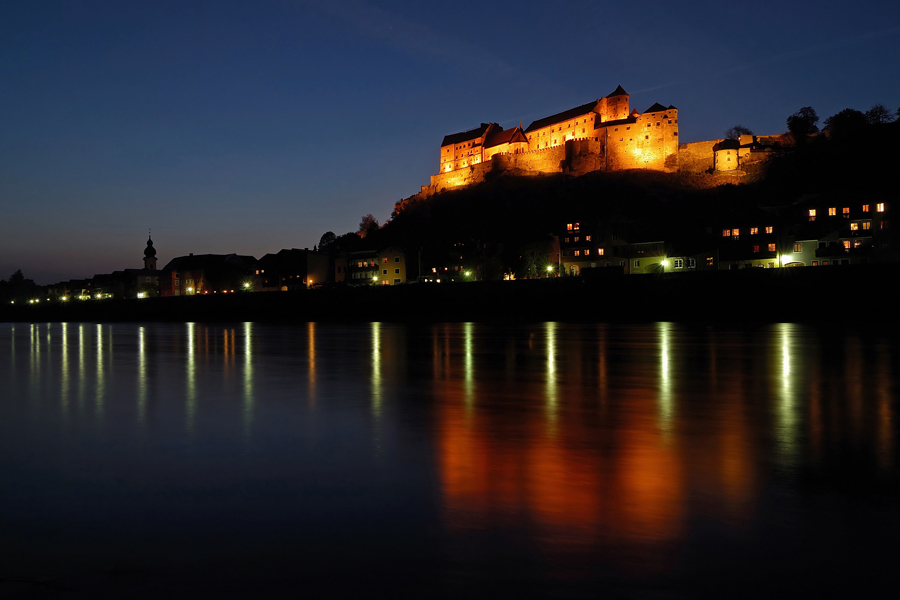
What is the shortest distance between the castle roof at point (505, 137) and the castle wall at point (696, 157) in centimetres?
3387

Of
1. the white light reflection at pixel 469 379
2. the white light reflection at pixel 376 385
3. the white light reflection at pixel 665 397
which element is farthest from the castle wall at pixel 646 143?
the white light reflection at pixel 376 385

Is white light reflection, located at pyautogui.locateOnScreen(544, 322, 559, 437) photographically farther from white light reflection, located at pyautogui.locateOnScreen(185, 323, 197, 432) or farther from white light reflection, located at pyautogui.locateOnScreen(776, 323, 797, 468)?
white light reflection, located at pyautogui.locateOnScreen(185, 323, 197, 432)

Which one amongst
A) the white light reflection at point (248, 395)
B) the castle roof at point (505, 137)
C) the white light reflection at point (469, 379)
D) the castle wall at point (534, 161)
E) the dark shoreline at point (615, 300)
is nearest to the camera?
the white light reflection at point (248, 395)

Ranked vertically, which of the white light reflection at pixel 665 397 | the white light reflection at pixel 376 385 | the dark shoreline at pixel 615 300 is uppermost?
the dark shoreline at pixel 615 300

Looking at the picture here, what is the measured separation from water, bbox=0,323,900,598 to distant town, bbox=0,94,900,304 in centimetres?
5282

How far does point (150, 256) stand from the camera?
140000 mm

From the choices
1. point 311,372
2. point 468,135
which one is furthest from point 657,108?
point 311,372

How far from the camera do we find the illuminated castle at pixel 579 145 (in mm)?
116500

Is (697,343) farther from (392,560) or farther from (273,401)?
(392,560)

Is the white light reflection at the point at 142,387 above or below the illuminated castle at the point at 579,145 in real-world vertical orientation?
below

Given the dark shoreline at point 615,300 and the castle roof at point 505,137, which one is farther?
the castle roof at point 505,137

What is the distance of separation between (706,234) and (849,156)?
33720 mm

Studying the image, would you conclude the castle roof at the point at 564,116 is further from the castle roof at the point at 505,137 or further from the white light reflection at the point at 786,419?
the white light reflection at the point at 786,419

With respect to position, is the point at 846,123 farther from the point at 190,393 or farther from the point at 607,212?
the point at 190,393
